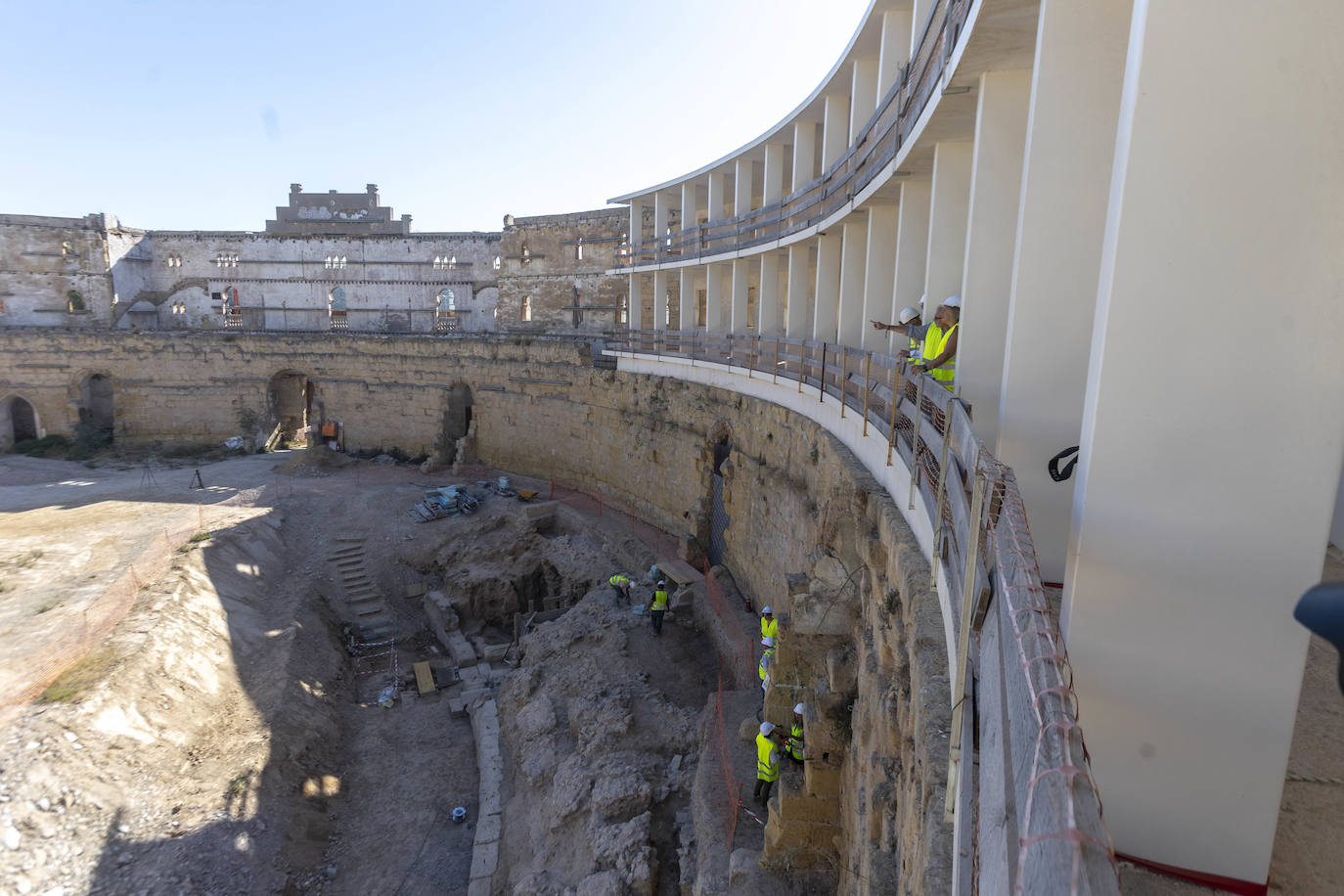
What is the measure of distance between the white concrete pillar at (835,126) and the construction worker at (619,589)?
8.29 meters

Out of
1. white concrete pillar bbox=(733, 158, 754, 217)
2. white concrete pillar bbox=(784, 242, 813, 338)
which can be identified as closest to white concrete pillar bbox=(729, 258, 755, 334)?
white concrete pillar bbox=(733, 158, 754, 217)

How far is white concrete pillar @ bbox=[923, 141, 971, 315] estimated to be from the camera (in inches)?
274

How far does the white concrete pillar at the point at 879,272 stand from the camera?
10148 millimetres

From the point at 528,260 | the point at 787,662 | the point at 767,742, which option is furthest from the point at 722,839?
the point at 528,260

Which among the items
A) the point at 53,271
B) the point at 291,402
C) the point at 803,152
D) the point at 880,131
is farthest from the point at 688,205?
the point at 53,271

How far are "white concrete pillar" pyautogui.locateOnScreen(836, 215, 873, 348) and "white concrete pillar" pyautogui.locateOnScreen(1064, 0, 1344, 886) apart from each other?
8651 millimetres

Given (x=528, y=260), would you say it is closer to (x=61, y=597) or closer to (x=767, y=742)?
(x=61, y=597)

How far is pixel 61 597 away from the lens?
39.2 ft

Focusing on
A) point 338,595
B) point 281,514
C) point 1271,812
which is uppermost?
point 1271,812

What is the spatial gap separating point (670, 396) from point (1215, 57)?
13.7m

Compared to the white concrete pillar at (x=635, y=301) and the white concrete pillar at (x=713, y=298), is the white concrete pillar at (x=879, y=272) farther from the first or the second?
the white concrete pillar at (x=635, y=301)

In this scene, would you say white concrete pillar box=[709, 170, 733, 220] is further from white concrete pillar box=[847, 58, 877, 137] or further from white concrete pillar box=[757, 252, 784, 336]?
white concrete pillar box=[847, 58, 877, 137]

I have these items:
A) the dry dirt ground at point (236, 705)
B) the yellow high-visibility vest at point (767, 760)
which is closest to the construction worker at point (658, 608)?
the dry dirt ground at point (236, 705)

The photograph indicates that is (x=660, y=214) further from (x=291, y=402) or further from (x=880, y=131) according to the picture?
(x=291, y=402)
